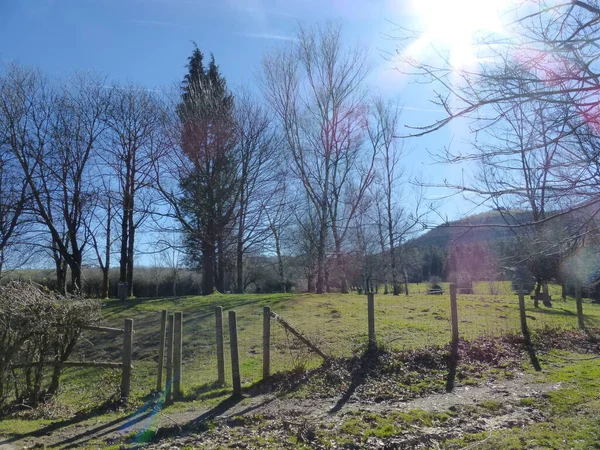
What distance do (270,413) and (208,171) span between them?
19744 millimetres

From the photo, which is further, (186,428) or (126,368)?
(126,368)

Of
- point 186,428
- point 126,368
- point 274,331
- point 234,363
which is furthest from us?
point 274,331

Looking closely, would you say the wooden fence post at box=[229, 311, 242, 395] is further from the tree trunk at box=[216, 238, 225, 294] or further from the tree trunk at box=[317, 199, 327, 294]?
the tree trunk at box=[317, 199, 327, 294]

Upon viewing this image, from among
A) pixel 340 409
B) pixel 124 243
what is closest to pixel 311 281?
pixel 124 243

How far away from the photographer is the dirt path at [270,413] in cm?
697

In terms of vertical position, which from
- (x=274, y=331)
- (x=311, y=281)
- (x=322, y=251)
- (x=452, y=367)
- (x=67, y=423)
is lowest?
(x=67, y=423)

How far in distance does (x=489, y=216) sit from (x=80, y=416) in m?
7.09

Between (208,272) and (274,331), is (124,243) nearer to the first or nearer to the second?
(208,272)

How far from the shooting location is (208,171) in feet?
86.0

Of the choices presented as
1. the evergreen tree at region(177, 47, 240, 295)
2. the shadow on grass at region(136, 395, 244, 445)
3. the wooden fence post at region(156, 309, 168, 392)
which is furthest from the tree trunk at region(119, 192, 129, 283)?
the shadow on grass at region(136, 395, 244, 445)

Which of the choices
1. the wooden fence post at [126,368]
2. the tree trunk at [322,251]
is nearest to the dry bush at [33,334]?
the wooden fence post at [126,368]

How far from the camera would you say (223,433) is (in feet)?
22.7

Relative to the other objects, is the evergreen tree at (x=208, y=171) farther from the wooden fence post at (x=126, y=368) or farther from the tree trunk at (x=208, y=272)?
the wooden fence post at (x=126, y=368)

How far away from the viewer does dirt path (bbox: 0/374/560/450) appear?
6.97 metres
